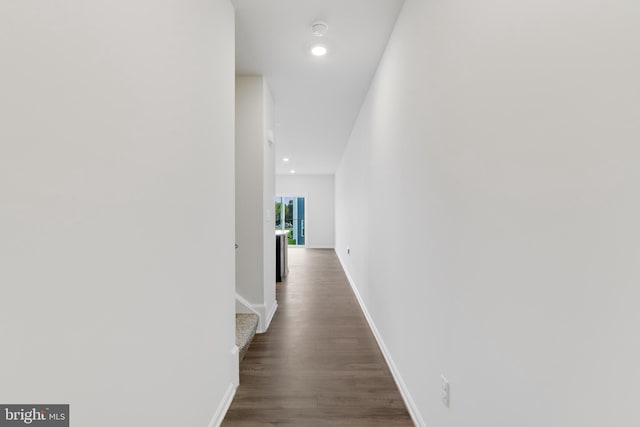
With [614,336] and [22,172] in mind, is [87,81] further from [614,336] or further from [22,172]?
[614,336]

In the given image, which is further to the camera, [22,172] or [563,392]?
[563,392]

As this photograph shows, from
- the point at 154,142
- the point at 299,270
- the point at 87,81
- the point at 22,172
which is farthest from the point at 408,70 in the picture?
the point at 299,270

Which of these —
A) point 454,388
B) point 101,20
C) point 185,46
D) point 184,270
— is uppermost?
point 185,46

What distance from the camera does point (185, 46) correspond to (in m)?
1.37

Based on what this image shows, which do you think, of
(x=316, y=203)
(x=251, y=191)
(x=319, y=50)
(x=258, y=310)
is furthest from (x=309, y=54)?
(x=316, y=203)

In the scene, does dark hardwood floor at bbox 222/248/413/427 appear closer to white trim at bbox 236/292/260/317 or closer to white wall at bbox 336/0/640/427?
white trim at bbox 236/292/260/317

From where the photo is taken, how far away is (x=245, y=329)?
2.82 meters

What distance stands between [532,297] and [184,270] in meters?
1.29

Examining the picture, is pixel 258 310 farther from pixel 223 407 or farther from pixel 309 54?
pixel 309 54

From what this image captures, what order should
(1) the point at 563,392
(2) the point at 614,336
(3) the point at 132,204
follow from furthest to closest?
(3) the point at 132,204 → (1) the point at 563,392 → (2) the point at 614,336

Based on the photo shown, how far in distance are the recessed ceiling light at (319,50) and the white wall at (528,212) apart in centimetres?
102

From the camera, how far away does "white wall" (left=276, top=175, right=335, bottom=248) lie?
10906 mm

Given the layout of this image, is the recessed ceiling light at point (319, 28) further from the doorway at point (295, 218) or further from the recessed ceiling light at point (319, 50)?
the doorway at point (295, 218)

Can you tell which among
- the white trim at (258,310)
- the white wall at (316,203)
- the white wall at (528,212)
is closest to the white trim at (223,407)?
the white trim at (258,310)
